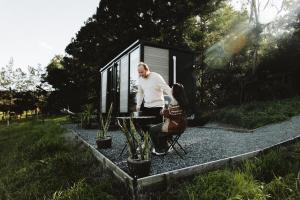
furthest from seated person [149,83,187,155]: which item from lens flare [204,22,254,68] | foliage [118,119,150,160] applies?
lens flare [204,22,254,68]

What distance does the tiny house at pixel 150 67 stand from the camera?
8648 millimetres

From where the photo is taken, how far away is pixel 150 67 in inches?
340

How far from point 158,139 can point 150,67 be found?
4.44 m

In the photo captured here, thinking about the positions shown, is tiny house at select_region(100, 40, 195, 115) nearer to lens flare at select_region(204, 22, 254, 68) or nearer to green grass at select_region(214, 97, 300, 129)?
green grass at select_region(214, 97, 300, 129)

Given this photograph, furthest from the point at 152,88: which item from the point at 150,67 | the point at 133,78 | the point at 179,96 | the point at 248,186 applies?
the point at 133,78

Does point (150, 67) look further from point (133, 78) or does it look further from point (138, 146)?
point (138, 146)

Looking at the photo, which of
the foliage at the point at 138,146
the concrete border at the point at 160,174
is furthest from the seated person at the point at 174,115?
the concrete border at the point at 160,174

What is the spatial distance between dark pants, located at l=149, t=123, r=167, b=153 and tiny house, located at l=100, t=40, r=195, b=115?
13.8ft

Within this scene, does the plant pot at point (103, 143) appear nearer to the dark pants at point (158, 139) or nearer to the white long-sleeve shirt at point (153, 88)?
the white long-sleeve shirt at point (153, 88)

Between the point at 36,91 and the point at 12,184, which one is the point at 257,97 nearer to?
the point at 12,184

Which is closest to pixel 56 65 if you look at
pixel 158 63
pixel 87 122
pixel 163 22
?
pixel 163 22

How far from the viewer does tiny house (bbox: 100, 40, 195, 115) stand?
8648 millimetres

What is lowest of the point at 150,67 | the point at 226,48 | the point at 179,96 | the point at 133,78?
the point at 179,96

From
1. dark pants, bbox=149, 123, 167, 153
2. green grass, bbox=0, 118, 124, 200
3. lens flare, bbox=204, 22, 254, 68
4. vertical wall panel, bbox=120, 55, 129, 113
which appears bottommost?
green grass, bbox=0, 118, 124, 200
